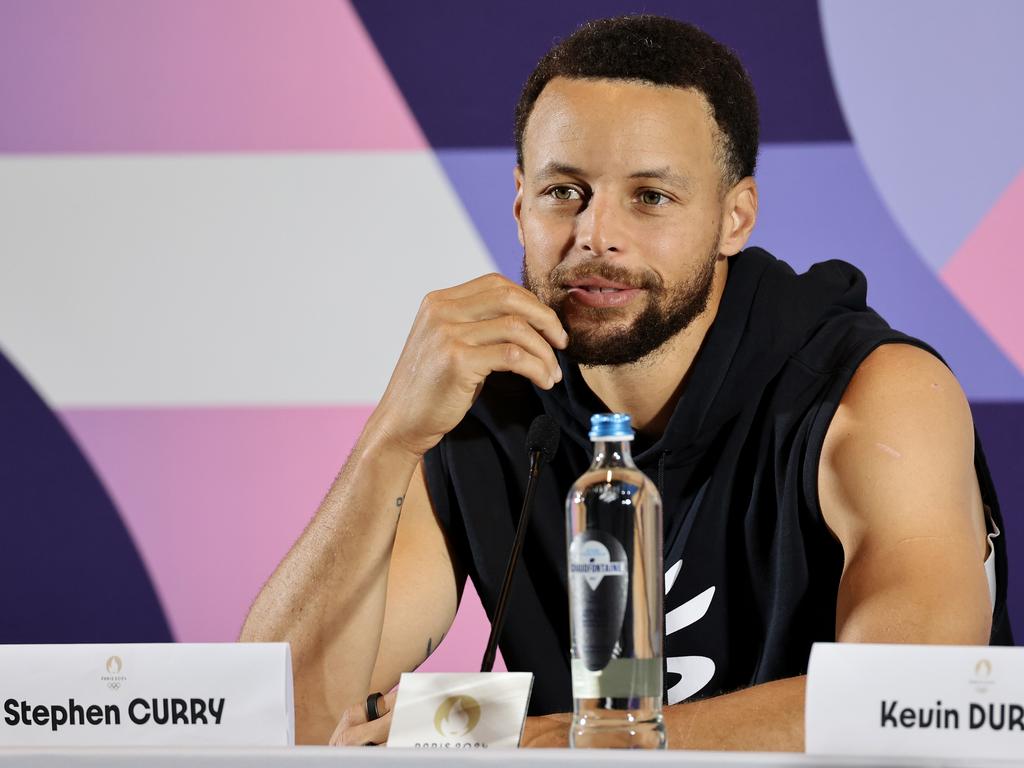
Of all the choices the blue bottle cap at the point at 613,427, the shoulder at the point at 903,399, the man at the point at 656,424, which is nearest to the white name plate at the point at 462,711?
the blue bottle cap at the point at 613,427

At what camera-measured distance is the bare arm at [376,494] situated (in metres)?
1.39

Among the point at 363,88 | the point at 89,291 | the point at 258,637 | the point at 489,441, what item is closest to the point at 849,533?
the point at 489,441

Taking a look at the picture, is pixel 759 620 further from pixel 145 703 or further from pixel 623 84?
pixel 145 703

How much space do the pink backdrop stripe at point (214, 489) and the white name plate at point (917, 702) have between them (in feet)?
5.82

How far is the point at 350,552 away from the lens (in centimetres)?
144

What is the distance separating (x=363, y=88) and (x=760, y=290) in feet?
4.06

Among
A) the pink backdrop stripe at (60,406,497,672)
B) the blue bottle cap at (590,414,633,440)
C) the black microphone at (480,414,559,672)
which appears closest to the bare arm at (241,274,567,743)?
the black microphone at (480,414,559,672)

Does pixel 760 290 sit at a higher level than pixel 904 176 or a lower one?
lower

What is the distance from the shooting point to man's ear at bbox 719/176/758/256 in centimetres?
167

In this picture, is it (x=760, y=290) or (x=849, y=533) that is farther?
(x=760, y=290)

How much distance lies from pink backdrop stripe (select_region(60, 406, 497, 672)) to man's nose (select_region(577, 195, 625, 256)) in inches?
45.1

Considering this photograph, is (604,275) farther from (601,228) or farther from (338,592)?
(338,592)

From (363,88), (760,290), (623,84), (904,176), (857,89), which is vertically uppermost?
(363,88)

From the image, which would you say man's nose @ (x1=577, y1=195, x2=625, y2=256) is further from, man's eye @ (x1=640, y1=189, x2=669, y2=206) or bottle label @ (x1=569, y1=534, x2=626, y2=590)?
bottle label @ (x1=569, y1=534, x2=626, y2=590)
